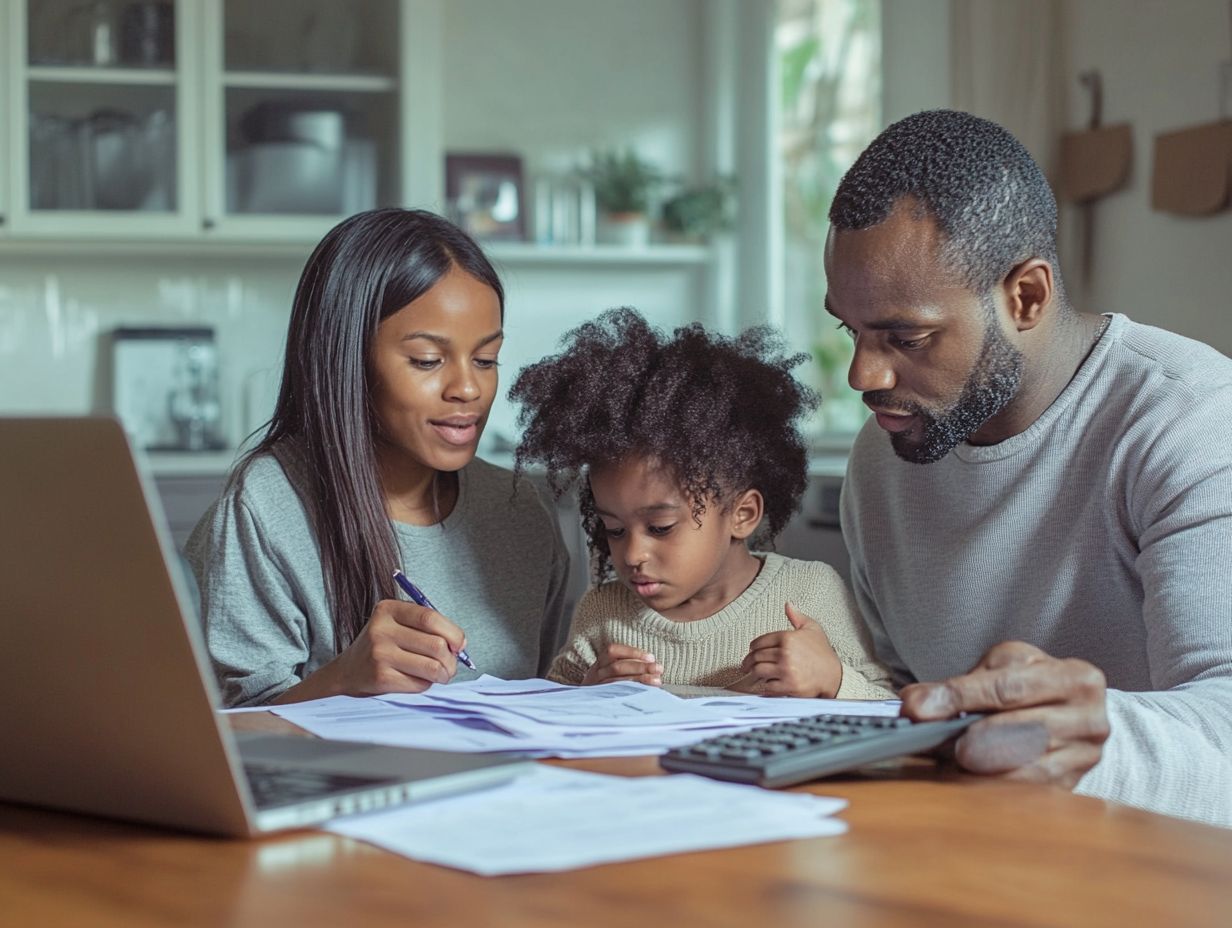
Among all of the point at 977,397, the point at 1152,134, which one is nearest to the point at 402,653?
the point at 977,397

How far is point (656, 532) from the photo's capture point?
173 centimetres

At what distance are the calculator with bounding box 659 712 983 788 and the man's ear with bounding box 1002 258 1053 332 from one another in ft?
2.23

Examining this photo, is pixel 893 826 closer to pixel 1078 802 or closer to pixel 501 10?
pixel 1078 802

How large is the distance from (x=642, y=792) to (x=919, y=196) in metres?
0.83

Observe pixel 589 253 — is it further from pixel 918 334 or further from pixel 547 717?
pixel 547 717

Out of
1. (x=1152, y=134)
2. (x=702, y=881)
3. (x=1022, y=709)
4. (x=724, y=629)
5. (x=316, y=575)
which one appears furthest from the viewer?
(x=1152, y=134)

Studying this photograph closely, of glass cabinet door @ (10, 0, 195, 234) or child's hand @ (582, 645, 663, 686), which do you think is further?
glass cabinet door @ (10, 0, 195, 234)

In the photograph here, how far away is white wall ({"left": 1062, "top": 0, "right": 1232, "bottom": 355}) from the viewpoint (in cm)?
281

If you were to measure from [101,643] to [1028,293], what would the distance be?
103 cm

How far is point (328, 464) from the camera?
1.68m

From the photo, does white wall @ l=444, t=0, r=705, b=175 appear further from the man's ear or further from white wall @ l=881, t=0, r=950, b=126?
the man's ear

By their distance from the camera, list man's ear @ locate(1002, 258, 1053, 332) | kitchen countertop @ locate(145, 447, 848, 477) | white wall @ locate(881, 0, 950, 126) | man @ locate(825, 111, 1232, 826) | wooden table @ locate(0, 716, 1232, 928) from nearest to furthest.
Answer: wooden table @ locate(0, 716, 1232, 928) → man @ locate(825, 111, 1232, 826) → man's ear @ locate(1002, 258, 1053, 332) → white wall @ locate(881, 0, 950, 126) → kitchen countertop @ locate(145, 447, 848, 477)

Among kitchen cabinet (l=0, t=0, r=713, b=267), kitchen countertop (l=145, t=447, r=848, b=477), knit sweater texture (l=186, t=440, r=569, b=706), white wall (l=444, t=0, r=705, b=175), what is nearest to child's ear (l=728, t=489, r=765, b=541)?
knit sweater texture (l=186, t=440, r=569, b=706)

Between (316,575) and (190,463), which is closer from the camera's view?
(316,575)
